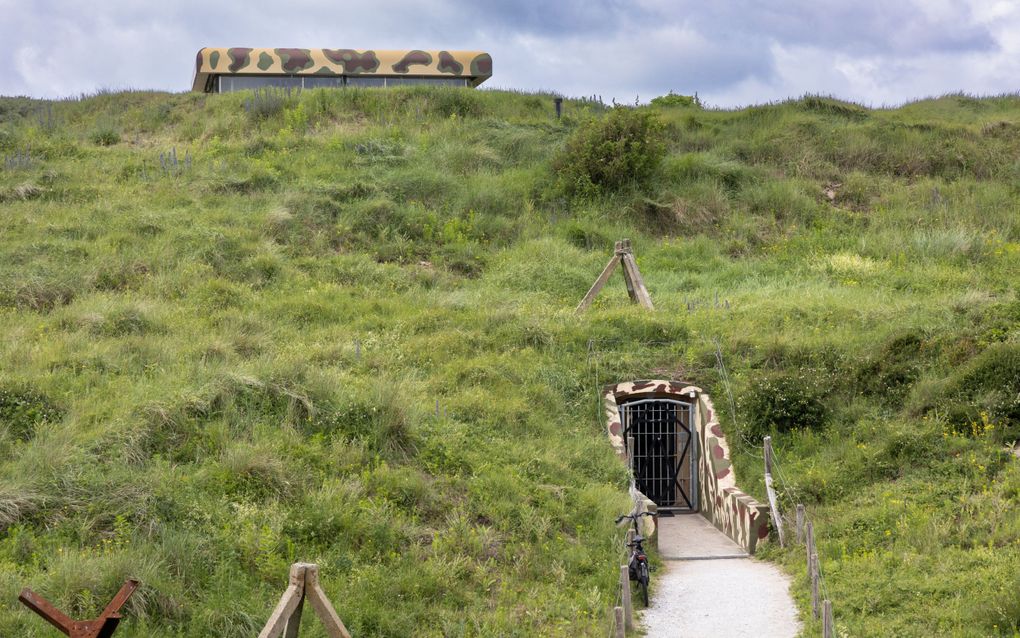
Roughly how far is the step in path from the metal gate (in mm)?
3255

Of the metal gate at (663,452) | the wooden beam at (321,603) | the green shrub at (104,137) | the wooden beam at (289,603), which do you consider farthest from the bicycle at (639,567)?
the green shrub at (104,137)

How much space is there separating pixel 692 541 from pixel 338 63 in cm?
2605

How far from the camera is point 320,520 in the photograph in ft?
35.5

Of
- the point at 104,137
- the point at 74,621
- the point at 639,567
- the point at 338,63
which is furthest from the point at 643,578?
the point at 338,63

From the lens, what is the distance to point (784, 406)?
52.3 ft

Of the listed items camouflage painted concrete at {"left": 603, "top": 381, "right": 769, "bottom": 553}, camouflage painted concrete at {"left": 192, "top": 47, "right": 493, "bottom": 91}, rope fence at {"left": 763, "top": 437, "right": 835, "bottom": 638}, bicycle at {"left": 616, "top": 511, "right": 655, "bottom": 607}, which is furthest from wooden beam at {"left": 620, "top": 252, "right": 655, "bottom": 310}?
camouflage painted concrete at {"left": 192, "top": 47, "right": 493, "bottom": 91}

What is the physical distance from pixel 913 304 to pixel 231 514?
46.2 ft

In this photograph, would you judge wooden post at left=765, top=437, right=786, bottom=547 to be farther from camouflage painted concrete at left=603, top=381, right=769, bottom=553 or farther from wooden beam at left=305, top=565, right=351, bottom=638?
wooden beam at left=305, top=565, right=351, bottom=638

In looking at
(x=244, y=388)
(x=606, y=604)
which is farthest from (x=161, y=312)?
(x=606, y=604)

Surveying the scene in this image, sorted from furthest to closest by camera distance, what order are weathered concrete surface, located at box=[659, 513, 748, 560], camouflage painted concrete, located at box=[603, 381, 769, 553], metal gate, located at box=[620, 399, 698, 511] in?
metal gate, located at box=[620, 399, 698, 511] → weathered concrete surface, located at box=[659, 513, 748, 560] → camouflage painted concrete, located at box=[603, 381, 769, 553]

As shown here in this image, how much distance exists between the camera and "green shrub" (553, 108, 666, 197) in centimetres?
2866

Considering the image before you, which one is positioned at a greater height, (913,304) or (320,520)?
(913,304)

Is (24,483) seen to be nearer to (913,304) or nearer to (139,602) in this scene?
(139,602)

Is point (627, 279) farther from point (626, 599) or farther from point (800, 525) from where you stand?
point (626, 599)
